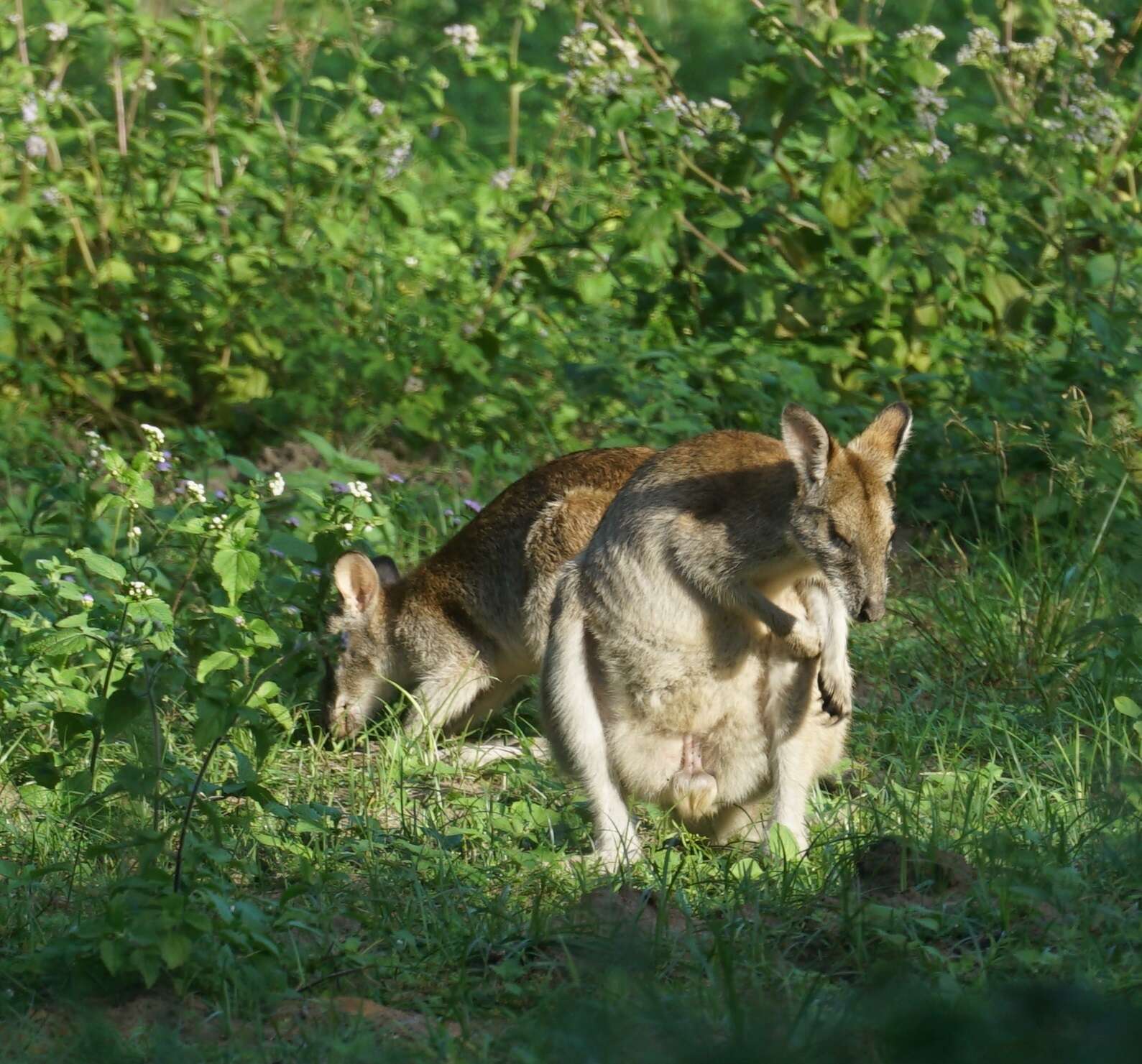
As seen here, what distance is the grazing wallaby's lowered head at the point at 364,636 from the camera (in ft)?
21.7

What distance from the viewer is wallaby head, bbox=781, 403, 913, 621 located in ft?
15.3

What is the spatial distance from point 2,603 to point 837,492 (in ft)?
10.2

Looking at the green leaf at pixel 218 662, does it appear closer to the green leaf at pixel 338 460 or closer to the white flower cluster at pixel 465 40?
the green leaf at pixel 338 460

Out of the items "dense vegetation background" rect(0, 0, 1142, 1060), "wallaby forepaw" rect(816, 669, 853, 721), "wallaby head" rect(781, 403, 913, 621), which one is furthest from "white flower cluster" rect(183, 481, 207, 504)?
"wallaby forepaw" rect(816, 669, 853, 721)

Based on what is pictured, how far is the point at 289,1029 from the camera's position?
3.47m

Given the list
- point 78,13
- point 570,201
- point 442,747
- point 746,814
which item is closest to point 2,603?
point 442,747

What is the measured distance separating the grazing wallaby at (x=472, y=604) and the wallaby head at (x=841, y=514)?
63.9 inches

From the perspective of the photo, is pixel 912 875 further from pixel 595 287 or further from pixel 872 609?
pixel 595 287

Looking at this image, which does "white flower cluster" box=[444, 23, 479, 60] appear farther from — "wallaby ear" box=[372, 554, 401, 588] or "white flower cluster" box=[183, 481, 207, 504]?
"white flower cluster" box=[183, 481, 207, 504]

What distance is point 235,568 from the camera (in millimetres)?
5172

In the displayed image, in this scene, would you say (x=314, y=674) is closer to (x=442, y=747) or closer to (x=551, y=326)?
(x=442, y=747)

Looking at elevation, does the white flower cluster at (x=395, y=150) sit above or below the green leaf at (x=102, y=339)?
above

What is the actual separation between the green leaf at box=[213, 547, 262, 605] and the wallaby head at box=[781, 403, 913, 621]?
164cm

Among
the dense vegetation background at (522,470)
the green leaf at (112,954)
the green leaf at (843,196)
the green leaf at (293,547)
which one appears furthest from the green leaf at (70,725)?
the green leaf at (843,196)
